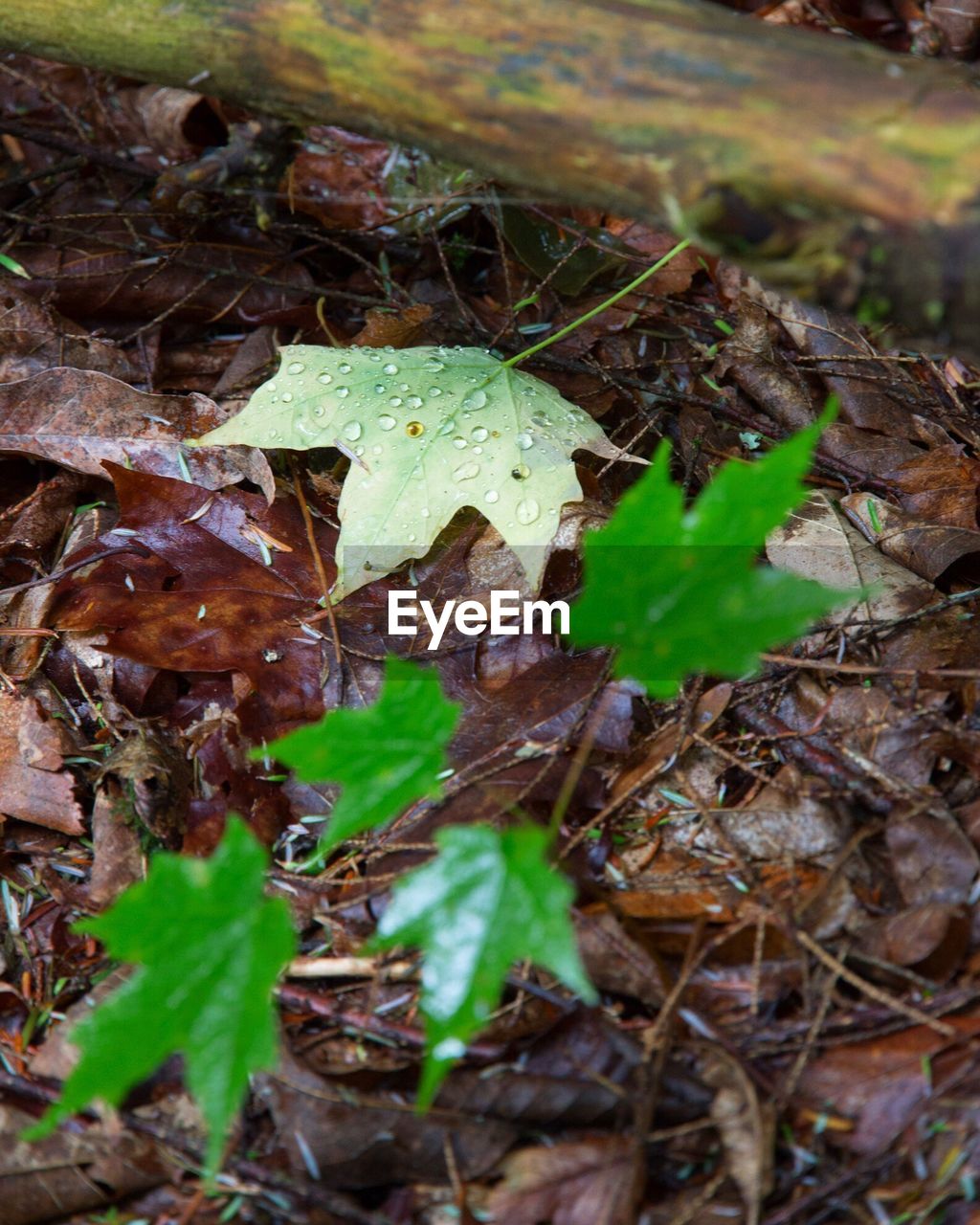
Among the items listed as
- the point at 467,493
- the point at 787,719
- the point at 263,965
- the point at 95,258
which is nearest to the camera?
the point at 263,965

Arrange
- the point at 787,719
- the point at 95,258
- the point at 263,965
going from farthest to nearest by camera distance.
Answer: the point at 95,258 → the point at 787,719 → the point at 263,965

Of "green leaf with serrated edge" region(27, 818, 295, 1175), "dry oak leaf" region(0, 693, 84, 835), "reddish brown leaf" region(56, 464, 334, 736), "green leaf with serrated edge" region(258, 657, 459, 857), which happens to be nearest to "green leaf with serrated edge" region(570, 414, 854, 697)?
Result: "green leaf with serrated edge" region(258, 657, 459, 857)

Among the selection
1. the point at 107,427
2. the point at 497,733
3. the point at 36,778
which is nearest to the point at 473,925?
the point at 497,733

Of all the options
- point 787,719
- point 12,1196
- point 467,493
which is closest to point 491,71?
point 467,493

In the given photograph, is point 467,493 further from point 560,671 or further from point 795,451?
point 795,451

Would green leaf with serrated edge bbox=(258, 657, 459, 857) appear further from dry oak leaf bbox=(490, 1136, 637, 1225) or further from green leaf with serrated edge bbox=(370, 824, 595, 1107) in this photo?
dry oak leaf bbox=(490, 1136, 637, 1225)

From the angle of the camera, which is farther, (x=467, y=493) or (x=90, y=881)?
(x=467, y=493)

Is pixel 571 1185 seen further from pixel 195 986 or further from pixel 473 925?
pixel 195 986
